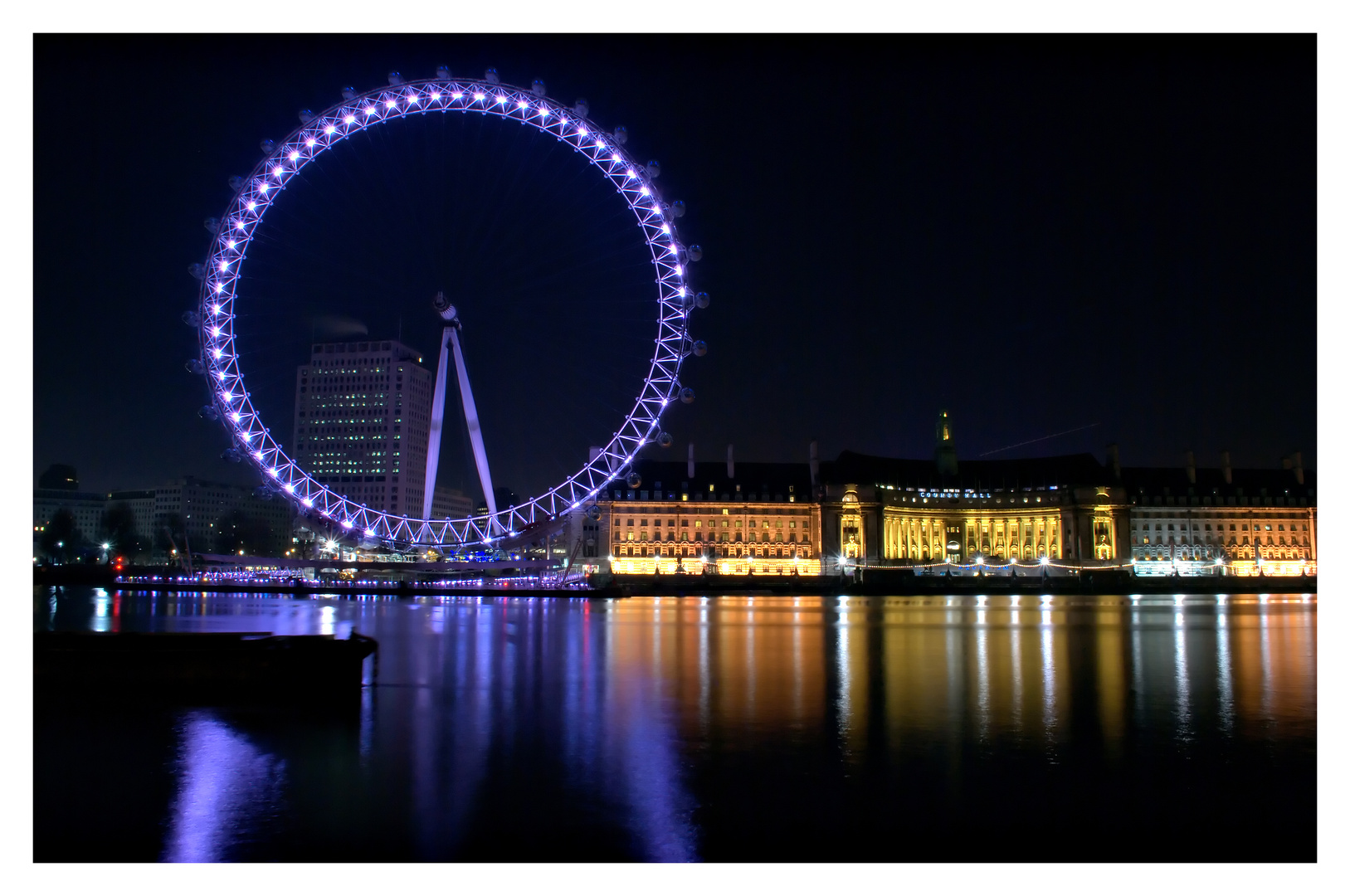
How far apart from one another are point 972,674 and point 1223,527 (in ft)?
280

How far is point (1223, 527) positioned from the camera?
316ft

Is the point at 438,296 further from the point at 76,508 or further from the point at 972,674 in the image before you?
the point at 76,508

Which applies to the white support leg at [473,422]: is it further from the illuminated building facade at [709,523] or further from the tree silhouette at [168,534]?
the tree silhouette at [168,534]

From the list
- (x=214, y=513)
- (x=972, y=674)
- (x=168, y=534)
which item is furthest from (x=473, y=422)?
(x=214, y=513)

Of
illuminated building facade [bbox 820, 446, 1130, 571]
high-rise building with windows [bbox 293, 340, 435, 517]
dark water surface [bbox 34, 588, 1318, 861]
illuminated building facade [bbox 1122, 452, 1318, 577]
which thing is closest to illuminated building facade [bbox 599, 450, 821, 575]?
illuminated building facade [bbox 820, 446, 1130, 571]

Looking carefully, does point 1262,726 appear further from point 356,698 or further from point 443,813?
point 356,698

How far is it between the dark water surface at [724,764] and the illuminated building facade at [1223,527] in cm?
7489

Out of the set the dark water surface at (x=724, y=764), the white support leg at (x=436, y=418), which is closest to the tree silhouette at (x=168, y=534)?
the white support leg at (x=436, y=418)

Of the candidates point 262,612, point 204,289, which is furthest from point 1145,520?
point 204,289

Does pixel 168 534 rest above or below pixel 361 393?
below

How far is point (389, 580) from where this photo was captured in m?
75.6

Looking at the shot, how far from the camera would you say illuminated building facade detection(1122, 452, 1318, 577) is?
9506 cm

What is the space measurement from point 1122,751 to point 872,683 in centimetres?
658

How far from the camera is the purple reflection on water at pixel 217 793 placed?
10242mm
